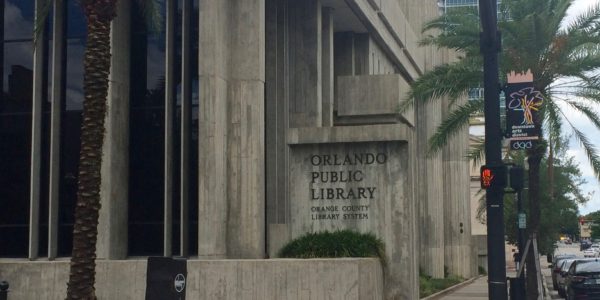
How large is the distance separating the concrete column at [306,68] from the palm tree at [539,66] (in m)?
3.92

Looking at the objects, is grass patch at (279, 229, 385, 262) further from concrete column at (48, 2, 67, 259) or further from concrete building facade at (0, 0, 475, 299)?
concrete column at (48, 2, 67, 259)

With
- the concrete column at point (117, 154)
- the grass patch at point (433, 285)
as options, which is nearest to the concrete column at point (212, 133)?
the concrete column at point (117, 154)

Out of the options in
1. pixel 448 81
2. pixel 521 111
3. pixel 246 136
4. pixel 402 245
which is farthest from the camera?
pixel 448 81

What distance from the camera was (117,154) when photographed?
82.7ft

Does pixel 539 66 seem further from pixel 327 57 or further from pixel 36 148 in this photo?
pixel 36 148

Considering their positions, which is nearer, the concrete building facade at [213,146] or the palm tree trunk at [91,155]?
the palm tree trunk at [91,155]

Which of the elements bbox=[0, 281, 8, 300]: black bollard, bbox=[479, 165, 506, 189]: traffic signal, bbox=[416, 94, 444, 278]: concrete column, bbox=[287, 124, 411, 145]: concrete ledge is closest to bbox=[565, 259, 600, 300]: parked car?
bbox=[287, 124, 411, 145]: concrete ledge

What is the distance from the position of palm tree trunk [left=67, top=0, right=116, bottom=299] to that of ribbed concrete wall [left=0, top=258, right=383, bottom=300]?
4.51 metres

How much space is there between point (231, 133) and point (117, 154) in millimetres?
3876

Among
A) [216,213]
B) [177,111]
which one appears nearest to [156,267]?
[216,213]

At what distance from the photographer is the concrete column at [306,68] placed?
28.8m

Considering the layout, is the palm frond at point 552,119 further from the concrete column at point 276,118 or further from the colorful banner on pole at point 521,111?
the concrete column at point 276,118

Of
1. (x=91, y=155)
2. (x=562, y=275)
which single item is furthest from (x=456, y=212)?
(x=91, y=155)

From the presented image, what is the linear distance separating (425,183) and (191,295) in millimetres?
25710
